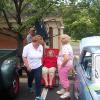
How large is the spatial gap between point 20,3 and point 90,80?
7.64 m

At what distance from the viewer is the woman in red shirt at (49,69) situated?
405 inches

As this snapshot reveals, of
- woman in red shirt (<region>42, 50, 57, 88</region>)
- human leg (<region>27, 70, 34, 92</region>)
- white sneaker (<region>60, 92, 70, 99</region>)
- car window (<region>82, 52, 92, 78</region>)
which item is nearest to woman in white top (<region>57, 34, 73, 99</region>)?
white sneaker (<region>60, 92, 70, 99</region>)

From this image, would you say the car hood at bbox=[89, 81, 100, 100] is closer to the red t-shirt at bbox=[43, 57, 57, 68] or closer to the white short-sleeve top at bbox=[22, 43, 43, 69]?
the white short-sleeve top at bbox=[22, 43, 43, 69]

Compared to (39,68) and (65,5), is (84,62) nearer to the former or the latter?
(39,68)

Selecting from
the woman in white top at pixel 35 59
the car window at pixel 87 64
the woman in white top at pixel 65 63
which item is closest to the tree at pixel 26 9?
the woman in white top at pixel 65 63

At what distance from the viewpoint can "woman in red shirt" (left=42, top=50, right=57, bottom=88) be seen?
33.8ft

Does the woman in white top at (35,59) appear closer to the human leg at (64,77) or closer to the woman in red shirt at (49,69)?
the human leg at (64,77)

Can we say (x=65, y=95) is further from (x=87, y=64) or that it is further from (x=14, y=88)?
(x=87, y=64)

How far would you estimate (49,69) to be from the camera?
10.3 m

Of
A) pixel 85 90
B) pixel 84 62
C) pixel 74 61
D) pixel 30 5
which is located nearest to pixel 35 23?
pixel 30 5

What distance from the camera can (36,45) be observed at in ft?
28.4

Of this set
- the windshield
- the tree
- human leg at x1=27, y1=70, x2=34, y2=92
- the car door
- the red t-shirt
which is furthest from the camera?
the tree

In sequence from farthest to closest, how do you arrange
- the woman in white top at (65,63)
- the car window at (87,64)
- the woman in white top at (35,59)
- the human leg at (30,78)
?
the human leg at (30,78) < the woman in white top at (65,63) < the woman in white top at (35,59) < the car window at (87,64)

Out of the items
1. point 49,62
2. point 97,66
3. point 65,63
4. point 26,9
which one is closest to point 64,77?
point 65,63
